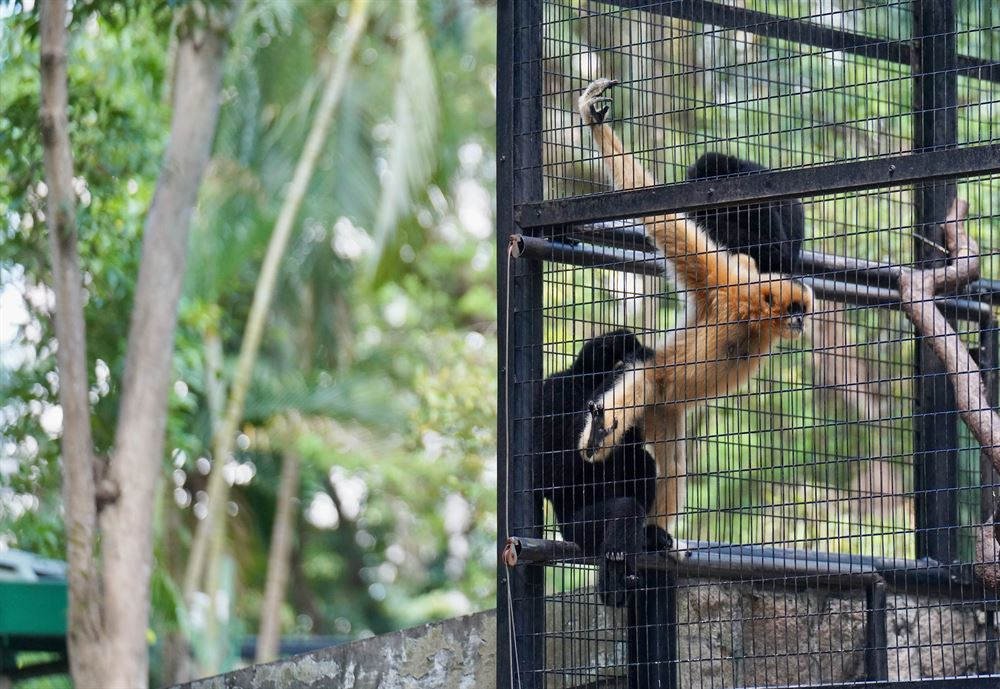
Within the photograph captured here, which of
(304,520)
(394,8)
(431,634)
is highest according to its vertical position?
(394,8)

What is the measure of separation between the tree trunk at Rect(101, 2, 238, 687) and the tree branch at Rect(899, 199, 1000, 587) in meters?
4.60

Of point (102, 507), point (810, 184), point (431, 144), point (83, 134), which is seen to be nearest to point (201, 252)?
point (431, 144)

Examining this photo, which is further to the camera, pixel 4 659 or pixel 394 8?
pixel 394 8

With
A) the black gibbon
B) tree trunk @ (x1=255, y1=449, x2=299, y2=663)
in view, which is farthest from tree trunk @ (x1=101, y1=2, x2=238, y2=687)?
tree trunk @ (x1=255, y1=449, x2=299, y2=663)

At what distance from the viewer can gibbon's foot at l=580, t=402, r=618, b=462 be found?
5.73 meters

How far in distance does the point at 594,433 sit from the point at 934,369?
1.94 meters

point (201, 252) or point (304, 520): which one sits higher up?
point (201, 252)

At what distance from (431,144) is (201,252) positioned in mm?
3249

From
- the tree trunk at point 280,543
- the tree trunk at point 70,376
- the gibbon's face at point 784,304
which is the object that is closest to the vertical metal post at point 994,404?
the gibbon's face at point 784,304

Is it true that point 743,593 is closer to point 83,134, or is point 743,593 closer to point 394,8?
point 83,134

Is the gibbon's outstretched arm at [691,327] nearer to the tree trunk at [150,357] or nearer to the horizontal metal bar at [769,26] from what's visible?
the horizontal metal bar at [769,26]

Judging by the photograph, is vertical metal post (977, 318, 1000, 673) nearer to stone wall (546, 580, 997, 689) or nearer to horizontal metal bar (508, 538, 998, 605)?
stone wall (546, 580, 997, 689)

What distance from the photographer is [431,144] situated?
17359 millimetres

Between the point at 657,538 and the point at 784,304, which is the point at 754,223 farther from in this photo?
the point at 657,538
